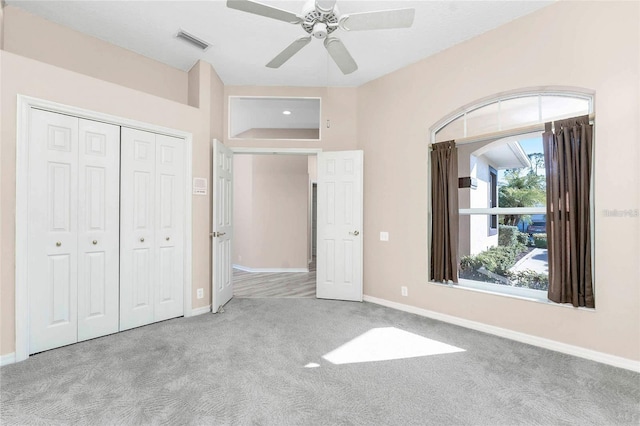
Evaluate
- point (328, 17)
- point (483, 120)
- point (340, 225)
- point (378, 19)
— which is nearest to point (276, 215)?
point (340, 225)

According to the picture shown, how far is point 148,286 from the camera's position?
3234mm

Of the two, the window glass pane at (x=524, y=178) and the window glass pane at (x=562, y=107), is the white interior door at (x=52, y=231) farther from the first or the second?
the window glass pane at (x=562, y=107)

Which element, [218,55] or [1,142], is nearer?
[1,142]

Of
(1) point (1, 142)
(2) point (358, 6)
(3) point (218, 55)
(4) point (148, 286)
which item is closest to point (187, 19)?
(3) point (218, 55)

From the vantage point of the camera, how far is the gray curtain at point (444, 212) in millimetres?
3322

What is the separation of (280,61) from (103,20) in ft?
6.22

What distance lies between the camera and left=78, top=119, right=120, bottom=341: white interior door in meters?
2.78

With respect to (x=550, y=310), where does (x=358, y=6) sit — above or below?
above

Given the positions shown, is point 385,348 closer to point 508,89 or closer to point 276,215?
point 508,89

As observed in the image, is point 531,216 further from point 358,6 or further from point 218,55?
point 218,55

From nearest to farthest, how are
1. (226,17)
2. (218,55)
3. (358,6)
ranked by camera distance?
(358,6) < (226,17) < (218,55)

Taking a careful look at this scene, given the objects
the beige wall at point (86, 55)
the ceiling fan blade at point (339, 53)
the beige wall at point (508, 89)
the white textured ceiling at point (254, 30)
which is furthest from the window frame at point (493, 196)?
the beige wall at point (86, 55)

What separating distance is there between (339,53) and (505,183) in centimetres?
216

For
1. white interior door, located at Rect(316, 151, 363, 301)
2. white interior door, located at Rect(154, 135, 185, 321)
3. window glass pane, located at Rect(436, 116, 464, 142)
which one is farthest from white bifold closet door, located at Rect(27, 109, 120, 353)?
window glass pane, located at Rect(436, 116, 464, 142)
